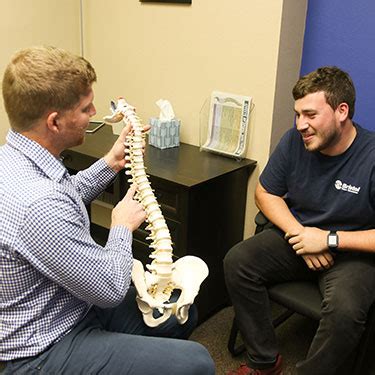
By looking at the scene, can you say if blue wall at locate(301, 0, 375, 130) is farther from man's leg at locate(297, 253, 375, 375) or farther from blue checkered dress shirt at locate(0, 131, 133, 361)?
blue checkered dress shirt at locate(0, 131, 133, 361)

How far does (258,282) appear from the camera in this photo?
1.79 m

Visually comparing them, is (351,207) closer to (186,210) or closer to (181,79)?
(186,210)

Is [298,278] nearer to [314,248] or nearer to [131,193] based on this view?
[314,248]

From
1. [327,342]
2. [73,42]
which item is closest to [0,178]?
[327,342]

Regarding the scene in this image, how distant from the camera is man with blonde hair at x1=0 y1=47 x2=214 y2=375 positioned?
3.46ft

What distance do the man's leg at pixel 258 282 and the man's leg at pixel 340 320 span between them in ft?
0.61

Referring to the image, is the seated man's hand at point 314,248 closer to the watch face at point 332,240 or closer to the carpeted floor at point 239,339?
the watch face at point 332,240

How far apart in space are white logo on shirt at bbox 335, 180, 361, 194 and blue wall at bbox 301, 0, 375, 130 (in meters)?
0.53

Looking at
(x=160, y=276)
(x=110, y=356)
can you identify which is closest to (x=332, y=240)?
(x=160, y=276)

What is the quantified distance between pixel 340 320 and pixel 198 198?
2.59ft

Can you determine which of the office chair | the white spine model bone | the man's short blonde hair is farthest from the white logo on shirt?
the man's short blonde hair

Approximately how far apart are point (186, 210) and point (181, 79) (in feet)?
2.83

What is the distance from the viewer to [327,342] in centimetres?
157

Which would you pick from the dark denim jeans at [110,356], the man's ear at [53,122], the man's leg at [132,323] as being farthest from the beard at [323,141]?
the man's ear at [53,122]
